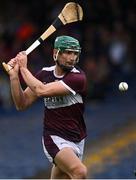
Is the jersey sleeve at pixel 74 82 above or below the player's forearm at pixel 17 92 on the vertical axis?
below

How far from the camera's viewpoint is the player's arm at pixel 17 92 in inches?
350

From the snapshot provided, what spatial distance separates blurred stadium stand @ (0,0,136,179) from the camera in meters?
15.0

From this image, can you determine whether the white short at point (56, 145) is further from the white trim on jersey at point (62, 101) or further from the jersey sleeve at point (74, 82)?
the jersey sleeve at point (74, 82)

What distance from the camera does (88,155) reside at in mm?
14602

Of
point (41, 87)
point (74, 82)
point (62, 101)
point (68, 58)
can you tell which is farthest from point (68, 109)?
point (68, 58)

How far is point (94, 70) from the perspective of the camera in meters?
15.8

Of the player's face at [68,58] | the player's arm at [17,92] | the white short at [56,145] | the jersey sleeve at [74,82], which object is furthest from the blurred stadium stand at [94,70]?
the player's face at [68,58]

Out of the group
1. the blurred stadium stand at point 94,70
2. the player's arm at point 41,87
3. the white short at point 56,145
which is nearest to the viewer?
the player's arm at point 41,87

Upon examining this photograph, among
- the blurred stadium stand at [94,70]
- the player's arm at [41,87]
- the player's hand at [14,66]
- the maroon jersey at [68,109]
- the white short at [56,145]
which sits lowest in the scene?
the blurred stadium stand at [94,70]

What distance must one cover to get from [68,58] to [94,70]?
6.91 meters

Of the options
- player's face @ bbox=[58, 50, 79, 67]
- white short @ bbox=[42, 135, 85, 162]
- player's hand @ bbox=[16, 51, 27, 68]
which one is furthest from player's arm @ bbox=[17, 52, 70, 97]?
white short @ bbox=[42, 135, 85, 162]

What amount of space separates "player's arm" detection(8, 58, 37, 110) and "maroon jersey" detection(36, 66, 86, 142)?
0.93ft

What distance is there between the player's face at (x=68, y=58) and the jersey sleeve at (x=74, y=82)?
13cm

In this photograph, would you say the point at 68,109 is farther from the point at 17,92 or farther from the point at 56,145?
the point at 17,92
